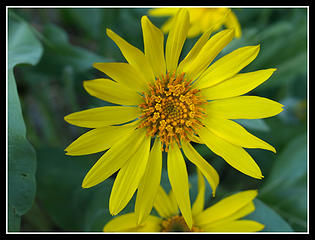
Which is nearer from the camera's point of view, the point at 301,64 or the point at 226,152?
the point at 226,152

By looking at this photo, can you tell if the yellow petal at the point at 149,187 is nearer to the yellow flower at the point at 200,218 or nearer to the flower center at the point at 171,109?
the flower center at the point at 171,109

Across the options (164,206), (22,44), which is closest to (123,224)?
(164,206)

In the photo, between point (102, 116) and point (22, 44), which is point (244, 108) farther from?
point (22, 44)

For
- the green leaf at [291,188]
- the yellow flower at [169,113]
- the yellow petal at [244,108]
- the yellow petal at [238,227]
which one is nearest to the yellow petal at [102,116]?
the yellow flower at [169,113]

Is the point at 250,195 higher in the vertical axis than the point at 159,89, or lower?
lower

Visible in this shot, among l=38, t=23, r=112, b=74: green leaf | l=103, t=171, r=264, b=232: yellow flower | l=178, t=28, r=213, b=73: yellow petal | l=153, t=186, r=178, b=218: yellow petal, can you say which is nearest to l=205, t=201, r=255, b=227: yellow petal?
l=103, t=171, r=264, b=232: yellow flower

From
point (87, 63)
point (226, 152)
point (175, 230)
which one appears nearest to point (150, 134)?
point (226, 152)

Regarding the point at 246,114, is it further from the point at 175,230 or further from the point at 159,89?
the point at 175,230
